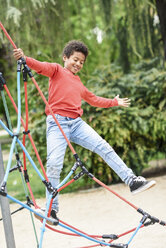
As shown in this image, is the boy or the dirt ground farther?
the dirt ground

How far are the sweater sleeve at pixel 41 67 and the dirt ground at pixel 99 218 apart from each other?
1.77 m

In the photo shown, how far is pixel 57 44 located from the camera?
576 cm

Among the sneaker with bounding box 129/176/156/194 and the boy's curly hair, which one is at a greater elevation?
the boy's curly hair

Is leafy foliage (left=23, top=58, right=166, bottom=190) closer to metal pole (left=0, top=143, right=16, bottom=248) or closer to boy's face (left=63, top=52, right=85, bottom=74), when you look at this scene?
boy's face (left=63, top=52, right=85, bottom=74)

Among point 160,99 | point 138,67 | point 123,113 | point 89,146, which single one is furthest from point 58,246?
point 138,67

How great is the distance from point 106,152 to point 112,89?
291 cm

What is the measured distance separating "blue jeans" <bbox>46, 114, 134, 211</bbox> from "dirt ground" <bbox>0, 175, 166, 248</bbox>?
3.41 feet

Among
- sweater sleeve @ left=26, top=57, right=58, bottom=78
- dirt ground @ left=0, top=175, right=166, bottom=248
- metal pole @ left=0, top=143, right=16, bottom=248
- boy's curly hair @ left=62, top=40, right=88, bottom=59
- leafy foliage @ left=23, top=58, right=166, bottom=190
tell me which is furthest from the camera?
leafy foliage @ left=23, top=58, right=166, bottom=190

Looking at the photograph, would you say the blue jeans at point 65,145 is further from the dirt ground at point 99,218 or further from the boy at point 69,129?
the dirt ground at point 99,218

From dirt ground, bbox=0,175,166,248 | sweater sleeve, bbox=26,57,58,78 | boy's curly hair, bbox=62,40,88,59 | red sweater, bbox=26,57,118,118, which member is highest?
boy's curly hair, bbox=62,40,88,59

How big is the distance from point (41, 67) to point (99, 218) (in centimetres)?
234

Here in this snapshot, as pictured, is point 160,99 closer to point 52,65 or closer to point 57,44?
point 57,44

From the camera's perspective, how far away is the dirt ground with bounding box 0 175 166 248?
3.57 metres

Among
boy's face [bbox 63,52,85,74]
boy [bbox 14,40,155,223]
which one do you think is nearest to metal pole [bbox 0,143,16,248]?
boy [bbox 14,40,155,223]
